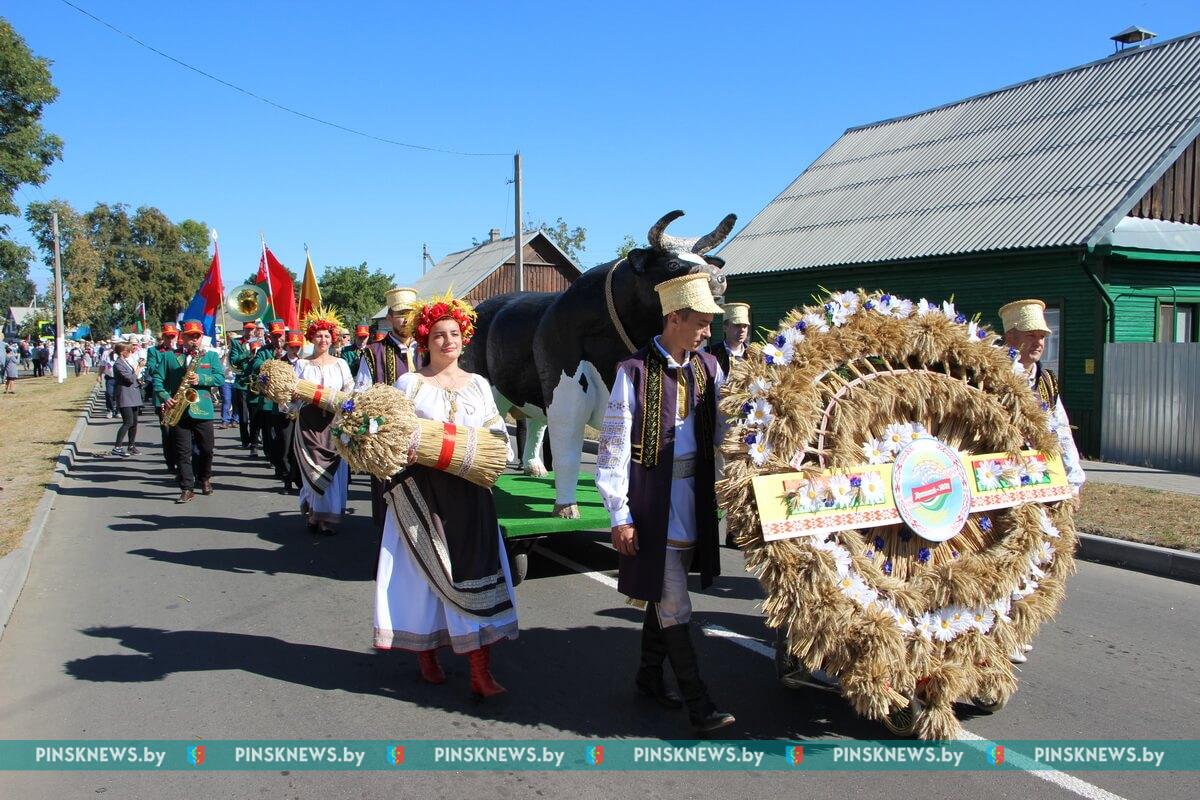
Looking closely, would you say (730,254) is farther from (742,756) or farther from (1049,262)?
(742,756)

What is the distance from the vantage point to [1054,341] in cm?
1434

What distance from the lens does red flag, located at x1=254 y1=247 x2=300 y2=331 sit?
1263 centimetres

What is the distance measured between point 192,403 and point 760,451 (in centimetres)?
815

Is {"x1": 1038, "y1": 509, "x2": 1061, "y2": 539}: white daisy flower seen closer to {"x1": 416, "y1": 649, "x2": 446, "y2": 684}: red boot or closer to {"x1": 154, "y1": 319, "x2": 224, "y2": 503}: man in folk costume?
{"x1": 416, "y1": 649, "x2": 446, "y2": 684}: red boot

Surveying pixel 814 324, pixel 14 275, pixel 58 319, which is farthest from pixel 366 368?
pixel 14 275

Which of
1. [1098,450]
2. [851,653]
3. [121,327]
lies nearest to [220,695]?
[851,653]

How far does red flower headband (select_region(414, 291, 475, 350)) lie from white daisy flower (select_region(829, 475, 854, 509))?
2088 millimetres

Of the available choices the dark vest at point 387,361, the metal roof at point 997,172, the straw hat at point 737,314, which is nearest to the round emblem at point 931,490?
the straw hat at point 737,314

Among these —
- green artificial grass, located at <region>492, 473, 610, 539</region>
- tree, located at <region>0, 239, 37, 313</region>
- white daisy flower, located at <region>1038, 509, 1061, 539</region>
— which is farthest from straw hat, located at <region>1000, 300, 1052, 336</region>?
tree, located at <region>0, 239, 37, 313</region>

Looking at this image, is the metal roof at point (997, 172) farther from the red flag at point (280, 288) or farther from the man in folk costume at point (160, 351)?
the man in folk costume at point (160, 351)

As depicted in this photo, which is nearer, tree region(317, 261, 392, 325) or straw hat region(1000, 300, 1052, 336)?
straw hat region(1000, 300, 1052, 336)

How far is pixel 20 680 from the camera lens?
4.87 m

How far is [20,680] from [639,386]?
3800 mm

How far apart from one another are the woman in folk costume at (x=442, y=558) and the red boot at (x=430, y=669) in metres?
0.09
